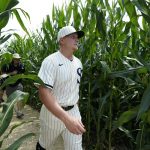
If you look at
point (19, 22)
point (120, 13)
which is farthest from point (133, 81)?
point (19, 22)

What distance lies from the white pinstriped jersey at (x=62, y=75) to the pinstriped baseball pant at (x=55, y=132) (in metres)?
0.13

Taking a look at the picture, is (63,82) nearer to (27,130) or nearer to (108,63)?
(108,63)

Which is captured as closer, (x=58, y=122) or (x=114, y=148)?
(x=58, y=122)

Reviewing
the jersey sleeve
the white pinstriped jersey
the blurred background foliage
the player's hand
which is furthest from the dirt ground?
the player's hand

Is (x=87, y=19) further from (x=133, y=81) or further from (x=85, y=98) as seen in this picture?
(x=133, y=81)

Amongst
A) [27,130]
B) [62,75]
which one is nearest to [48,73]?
[62,75]

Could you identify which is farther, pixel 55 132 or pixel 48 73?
pixel 55 132

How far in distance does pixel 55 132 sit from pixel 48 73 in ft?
1.86

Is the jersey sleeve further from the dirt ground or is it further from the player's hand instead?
the dirt ground

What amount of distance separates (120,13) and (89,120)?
1.55 meters

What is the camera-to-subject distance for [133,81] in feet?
10.3

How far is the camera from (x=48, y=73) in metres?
3.03

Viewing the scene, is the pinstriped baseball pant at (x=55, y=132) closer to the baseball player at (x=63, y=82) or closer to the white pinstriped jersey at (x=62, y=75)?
the baseball player at (x=63, y=82)

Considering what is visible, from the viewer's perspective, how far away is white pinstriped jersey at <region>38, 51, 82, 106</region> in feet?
10.0
